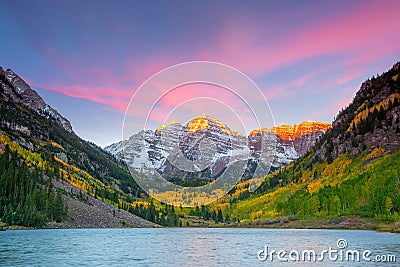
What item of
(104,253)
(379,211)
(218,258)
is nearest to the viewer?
(218,258)

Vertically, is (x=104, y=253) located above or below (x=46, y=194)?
below

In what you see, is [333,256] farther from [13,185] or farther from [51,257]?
[13,185]

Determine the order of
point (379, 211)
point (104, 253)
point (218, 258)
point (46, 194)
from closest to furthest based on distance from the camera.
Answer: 1. point (218, 258)
2. point (104, 253)
3. point (379, 211)
4. point (46, 194)

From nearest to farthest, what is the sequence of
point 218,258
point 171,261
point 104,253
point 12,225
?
point 171,261 → point 218,258 → point 104,253 → point 12,225

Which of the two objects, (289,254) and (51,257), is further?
(289,254)

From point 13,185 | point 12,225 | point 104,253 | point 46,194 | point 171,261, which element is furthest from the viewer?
point 46,194

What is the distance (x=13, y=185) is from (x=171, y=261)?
379 ft

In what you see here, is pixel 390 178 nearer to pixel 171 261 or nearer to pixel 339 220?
pixel 339 220

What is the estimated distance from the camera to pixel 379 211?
135 meters

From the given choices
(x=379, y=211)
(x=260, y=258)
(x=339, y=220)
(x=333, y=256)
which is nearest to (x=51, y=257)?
(x=260, y=258)

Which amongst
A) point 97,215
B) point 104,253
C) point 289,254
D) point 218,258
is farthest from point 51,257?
point 97,215

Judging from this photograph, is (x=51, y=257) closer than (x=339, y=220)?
Yes

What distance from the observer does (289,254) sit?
Answer: 58.5 meters

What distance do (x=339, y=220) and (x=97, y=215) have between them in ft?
345
